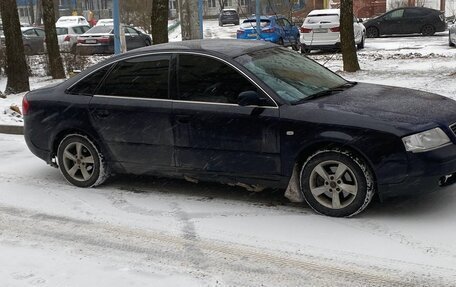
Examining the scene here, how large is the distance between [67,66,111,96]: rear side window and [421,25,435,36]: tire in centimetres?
2303

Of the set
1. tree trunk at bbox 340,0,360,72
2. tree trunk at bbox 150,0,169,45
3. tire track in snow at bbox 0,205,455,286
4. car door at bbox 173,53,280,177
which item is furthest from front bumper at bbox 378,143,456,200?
tree trunk at bbox 340,0,360,72

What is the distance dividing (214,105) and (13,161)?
12.2 feet

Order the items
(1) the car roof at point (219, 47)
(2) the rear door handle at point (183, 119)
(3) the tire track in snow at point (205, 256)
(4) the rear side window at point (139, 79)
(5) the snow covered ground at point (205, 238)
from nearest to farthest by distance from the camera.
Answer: (3) the tire track in snow at point (205, 256), (5) the snow covered ground at point (205, 238), (2) the rear door handle at point (183, 119), (1) the car roof at point (219, 47), (4) the rear side window at point (139, 79)

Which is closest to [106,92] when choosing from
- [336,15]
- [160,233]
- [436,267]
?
A: [160,233]

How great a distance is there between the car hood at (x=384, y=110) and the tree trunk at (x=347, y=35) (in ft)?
26.8

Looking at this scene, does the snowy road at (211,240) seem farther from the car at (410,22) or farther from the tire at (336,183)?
the car at (410,22)

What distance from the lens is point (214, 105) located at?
5.64 metres

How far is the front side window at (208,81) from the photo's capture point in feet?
18.4

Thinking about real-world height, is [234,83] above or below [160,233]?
above

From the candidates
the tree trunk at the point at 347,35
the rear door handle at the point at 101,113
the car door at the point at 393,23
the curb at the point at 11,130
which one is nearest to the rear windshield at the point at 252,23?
the car door at the point at 393,23

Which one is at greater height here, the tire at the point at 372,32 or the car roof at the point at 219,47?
the car roof at the point at 219,47

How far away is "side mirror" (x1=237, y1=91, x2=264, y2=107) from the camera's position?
17.6 ft

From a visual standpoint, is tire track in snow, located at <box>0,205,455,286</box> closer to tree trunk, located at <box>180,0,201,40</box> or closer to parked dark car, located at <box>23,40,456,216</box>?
parked dark car, located at <box>23,40,456,216</box>

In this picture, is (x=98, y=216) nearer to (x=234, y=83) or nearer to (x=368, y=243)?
(x=234, y=83)
